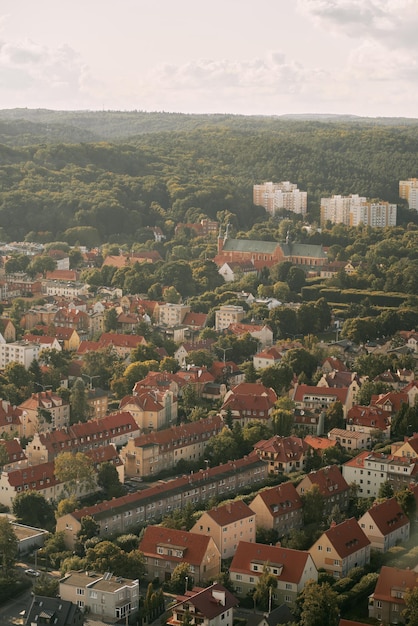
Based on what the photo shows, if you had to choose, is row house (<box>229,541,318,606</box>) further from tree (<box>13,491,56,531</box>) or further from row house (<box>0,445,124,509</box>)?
row house (<box>0,445,124,509</box>)

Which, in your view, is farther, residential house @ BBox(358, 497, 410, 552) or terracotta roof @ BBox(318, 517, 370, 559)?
residential house @ BBox(358, 497, 410, 552)

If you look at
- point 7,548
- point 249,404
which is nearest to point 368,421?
point 249,404

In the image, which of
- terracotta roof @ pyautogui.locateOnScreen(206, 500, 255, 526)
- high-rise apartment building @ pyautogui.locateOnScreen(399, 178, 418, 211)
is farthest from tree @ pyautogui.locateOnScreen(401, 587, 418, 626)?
high-rise apartment building @ pyautogui.locateOnScreen(399, 178, 418, 211)

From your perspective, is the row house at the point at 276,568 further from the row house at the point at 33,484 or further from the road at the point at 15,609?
the row house at the point at 33,484

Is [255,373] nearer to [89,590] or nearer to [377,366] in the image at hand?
[377,366]

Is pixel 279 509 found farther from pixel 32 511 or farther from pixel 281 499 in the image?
pixel 32 511

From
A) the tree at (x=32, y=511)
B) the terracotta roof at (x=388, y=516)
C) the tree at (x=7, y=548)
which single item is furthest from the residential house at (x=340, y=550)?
the tree at (x=32, y=511)

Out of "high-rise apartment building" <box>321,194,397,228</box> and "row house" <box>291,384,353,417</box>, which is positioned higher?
"high-rise apartment building" <box>321,194,397,228</box>
